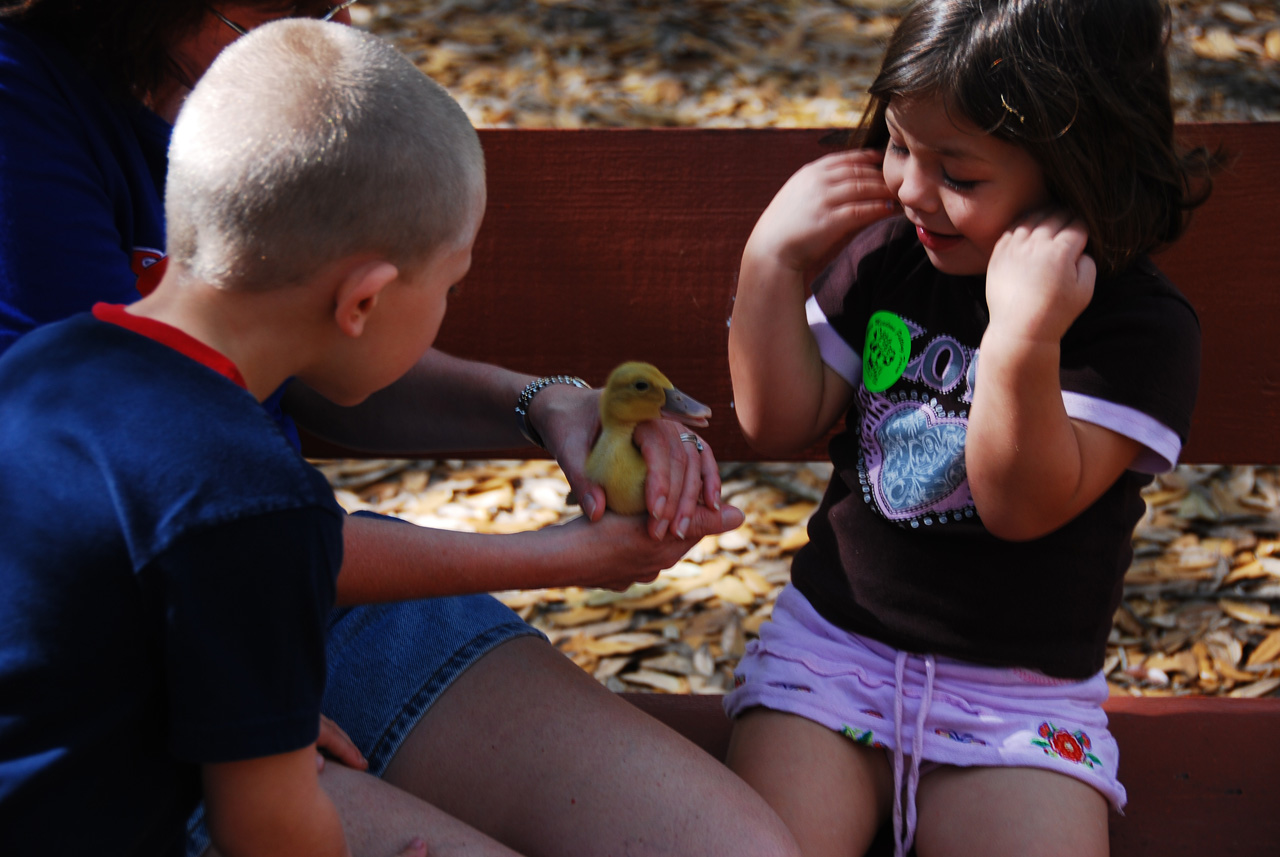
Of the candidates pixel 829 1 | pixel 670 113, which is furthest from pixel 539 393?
pixel 829 1

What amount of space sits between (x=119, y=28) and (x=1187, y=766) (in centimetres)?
223

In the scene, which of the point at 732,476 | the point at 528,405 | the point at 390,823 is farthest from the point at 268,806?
the point at 732,476

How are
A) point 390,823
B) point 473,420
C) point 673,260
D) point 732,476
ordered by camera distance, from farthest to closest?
point 732,476
point 673,260
point 473,420
point 390,823

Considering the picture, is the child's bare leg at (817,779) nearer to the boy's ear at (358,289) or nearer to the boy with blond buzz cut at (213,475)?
the boy with blond buzz cut at (213,475)

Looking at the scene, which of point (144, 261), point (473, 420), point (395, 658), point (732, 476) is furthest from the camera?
point (732, 476)

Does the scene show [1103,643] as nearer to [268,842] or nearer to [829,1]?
[268,842]

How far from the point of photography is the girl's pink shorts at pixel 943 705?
184 centimetres

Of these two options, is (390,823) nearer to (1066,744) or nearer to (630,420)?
(630,420)

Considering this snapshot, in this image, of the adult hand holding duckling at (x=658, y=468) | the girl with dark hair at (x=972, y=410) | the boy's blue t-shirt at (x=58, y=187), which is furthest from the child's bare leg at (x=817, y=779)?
the boy's blue t-shirt at (x=58, y=187)

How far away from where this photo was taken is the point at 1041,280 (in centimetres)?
169

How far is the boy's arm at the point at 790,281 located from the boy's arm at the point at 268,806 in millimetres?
1155

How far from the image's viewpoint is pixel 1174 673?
10.6ft

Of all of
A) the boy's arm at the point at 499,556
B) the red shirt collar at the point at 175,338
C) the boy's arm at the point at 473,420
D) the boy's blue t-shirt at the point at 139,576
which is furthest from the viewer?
the boy's arm at the point at 473,420

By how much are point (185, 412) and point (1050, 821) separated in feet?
4.65
